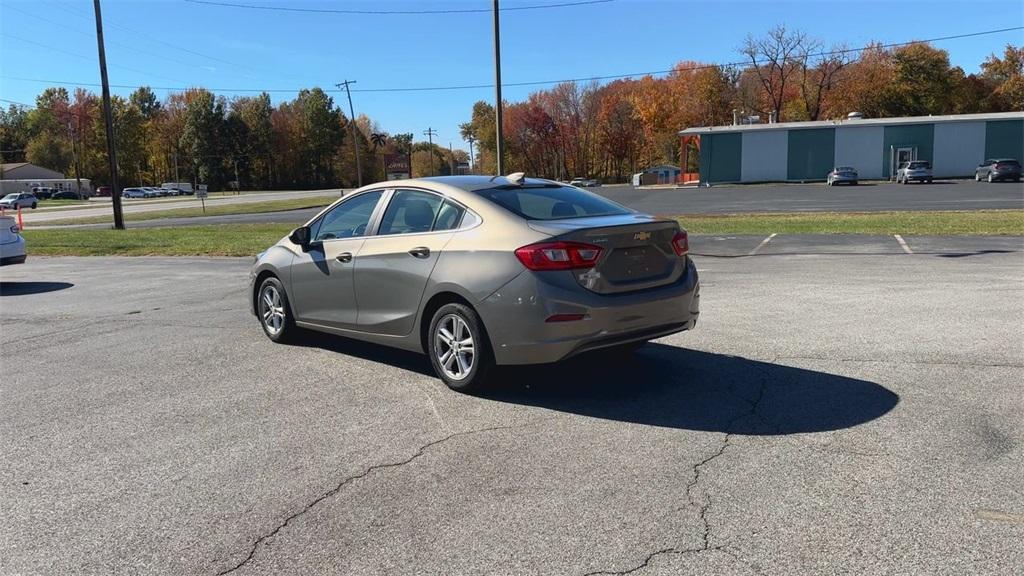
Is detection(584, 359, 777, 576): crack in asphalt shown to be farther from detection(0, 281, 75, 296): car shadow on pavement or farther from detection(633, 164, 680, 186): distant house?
detection(633, 164, 680, 186): distant house

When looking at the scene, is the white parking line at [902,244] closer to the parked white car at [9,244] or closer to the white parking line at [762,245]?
the white parking line at [762,245]

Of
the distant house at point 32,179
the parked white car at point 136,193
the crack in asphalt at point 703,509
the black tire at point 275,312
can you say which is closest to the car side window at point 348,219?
the black tire at point 275,312

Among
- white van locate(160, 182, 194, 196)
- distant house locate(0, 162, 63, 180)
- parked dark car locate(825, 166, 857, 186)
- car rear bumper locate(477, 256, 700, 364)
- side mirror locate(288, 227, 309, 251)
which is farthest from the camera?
distant house locate(0, 162, 63, 180)

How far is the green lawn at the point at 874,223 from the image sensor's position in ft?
56.2

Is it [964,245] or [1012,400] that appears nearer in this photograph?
[1012,400]

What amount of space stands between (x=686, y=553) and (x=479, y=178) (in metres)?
3.94

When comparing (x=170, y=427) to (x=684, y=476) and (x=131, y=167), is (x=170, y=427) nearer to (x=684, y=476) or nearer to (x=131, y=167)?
(x=684, y=476)

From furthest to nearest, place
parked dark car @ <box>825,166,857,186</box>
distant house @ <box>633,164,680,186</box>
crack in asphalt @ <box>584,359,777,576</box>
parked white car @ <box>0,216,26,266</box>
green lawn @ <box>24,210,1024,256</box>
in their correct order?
1. distant house @ <box>633,164,680,186</box>
2. parked dark car @ <box>825,166,857,186</box>
3. green lawn @ <box>24,210,1024,256</box>
4. parked white car @ <box>0,216,26,266</box>
5. crack in asphalt @ <box>584,359,777,576</box>

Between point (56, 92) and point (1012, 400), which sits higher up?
point (56, 92)

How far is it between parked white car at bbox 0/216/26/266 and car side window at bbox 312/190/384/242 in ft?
27.9

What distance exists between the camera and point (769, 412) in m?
4.84

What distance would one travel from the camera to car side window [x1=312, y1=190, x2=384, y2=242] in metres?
6.38

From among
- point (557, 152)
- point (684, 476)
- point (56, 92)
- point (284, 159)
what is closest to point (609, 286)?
point (684, 476)

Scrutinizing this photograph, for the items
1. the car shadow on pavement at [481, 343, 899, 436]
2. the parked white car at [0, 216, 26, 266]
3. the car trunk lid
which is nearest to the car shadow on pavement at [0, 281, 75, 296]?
the parked white car at [0, 216, 26, 266]
